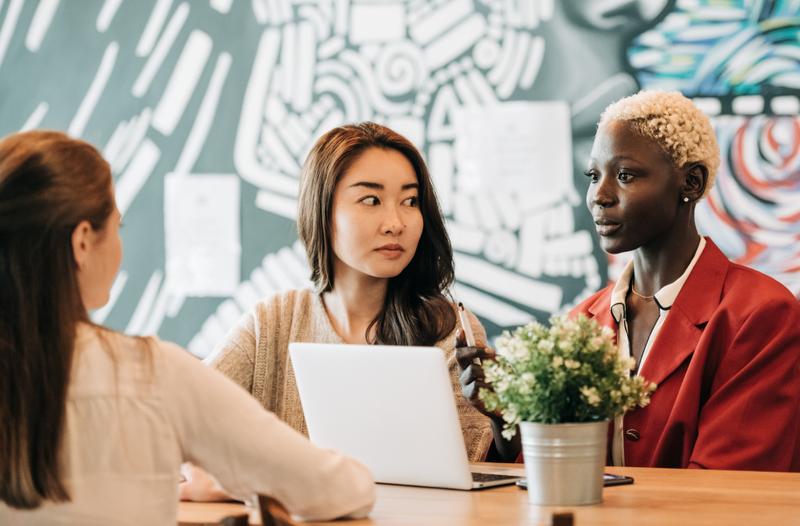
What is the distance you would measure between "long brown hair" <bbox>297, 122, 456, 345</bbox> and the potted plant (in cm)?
80

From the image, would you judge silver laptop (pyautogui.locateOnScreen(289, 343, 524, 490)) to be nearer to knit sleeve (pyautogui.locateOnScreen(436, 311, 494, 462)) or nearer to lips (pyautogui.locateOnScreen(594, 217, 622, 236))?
A: knit sleeve (pyautogui.locateOnScreen(436, 311, 494, 462))

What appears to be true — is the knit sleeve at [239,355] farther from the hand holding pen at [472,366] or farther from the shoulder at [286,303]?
the hand holding pen at [472,366]

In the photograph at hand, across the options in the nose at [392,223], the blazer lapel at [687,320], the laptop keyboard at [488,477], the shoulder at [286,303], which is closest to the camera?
→ the laptop keyboard at [488,477]

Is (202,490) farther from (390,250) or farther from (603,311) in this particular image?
(603,311)

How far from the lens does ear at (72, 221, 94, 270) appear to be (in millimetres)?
1003

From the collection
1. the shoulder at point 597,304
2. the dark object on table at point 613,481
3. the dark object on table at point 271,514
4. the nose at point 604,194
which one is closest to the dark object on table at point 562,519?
the dark object on table at point 271,514

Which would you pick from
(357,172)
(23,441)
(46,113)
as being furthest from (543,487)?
(46,113)

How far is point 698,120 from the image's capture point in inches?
73.1

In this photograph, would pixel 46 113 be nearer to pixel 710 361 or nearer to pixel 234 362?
pixel 234 362

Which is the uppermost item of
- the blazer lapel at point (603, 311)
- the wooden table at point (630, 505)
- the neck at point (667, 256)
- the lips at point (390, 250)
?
the lips at point (390, 250)

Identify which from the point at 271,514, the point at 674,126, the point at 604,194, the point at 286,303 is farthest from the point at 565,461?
the point at 286,303

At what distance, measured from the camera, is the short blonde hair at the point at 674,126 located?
1.82m

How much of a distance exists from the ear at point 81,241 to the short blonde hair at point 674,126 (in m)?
1.27

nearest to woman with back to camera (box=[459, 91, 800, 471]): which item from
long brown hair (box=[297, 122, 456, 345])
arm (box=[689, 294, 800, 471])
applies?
arm (box=[689, 294, 800, 471])
